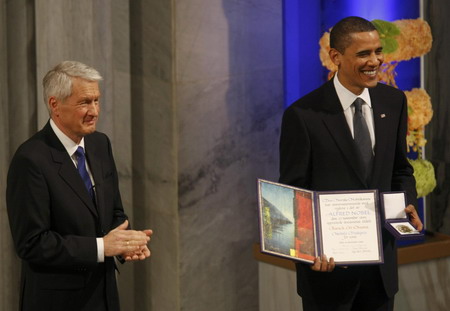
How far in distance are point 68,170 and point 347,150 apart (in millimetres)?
1189

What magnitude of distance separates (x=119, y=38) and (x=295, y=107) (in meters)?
1.79

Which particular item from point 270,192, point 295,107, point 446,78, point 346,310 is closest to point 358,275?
point 346,310

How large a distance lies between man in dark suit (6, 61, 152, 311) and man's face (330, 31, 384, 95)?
1104 millimetres

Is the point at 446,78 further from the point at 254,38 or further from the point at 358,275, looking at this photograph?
the point at 358,275

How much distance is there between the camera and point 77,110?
11.0 ft

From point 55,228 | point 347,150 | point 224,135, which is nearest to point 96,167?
point 55,228

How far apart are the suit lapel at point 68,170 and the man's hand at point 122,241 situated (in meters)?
0.12

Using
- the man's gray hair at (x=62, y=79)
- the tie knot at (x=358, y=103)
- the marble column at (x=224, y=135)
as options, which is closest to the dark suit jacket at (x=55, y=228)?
the man's gray hair at (x=62, y=79)

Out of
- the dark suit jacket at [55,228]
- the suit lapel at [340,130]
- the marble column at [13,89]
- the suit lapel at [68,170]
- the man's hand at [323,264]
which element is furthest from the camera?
the marble column at [13,89]

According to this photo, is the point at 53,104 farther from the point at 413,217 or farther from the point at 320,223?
the point at 413,217

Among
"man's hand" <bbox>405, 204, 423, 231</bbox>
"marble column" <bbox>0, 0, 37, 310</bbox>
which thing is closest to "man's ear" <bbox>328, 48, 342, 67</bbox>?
"man's hand" <bbox>405, 204, 423, 231</bbox>

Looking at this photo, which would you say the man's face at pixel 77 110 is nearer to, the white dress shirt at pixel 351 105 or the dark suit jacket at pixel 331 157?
the dark suit jacket at pixel 331 157

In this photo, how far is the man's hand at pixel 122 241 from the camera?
3311mm

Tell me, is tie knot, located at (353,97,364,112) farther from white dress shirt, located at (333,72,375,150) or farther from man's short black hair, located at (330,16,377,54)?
man's short black hair, located at (330,16,377,54)
